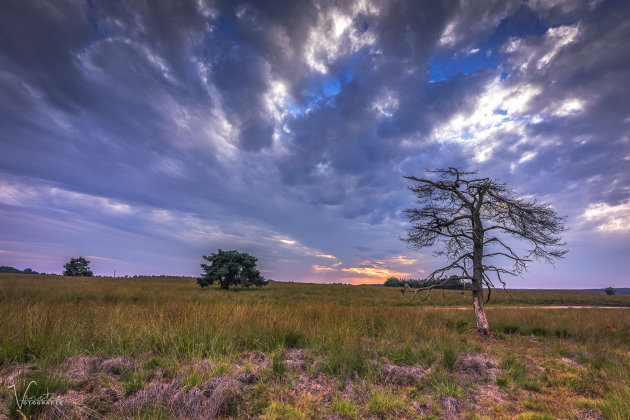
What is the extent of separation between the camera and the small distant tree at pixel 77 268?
190 feet

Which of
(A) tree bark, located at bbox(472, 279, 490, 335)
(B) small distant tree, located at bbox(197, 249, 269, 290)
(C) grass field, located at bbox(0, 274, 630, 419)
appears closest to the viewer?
(C) grass field, located at bbox(0, 274, 630, 419)

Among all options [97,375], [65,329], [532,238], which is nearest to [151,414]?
[97,375]

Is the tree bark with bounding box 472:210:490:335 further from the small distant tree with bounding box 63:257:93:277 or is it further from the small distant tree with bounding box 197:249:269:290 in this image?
the small distant tree with bounding box 63:257:93:277

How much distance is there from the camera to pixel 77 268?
58.3m

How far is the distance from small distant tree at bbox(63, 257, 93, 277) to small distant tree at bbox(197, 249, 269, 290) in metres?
45.4

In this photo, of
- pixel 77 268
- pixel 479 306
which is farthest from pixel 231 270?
pixel 77 268

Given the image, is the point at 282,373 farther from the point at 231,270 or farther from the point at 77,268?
the point at 77,268

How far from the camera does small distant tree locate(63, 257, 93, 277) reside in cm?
5788

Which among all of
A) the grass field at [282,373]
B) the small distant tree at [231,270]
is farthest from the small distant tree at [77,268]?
the grass field at [282,373]

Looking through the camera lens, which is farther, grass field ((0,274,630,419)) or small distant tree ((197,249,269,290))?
small distant tree ((197,249,269,290))

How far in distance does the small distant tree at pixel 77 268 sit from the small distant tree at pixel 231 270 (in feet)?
149

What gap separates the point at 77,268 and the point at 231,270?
167 feet
